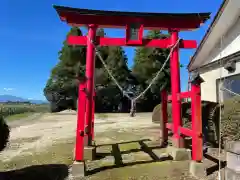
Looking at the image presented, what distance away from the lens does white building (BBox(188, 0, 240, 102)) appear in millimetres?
7281

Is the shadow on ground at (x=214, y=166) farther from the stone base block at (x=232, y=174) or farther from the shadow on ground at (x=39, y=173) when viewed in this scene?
the shadow on ground at (x=39, y=173)

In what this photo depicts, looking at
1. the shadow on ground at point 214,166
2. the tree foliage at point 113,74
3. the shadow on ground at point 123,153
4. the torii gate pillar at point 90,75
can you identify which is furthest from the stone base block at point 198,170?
the tree foliage at point 113,74

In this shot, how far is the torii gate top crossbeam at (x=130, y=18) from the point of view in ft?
21.5

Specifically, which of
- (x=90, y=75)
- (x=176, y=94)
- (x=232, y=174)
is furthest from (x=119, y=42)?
(x=232, y=174)

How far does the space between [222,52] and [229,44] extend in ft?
1.63

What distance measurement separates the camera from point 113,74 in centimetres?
2658

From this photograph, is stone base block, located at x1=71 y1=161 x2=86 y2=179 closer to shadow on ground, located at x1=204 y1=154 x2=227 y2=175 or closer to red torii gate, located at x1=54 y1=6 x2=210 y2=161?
red torii gate, located at x1=54 y1=6 x2=210 y2=161

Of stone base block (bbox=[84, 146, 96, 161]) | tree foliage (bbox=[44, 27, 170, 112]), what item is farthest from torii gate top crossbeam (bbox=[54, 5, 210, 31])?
tree foliage (bbox=[44, 27, 170, 112])

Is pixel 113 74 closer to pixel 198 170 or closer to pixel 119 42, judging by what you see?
pixel 119 42

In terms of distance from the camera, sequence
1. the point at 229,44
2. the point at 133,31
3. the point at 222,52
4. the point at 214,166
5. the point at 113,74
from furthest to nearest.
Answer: the point at 113,74 → the point at 222,52 → the point at 229,44 → the point at 133,31 → the point at 214,166

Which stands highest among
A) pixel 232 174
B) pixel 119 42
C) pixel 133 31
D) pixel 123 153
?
pixel 133 31

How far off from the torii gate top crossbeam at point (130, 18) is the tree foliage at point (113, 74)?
19.1 meters

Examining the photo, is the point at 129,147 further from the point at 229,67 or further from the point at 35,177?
the point at 229,67

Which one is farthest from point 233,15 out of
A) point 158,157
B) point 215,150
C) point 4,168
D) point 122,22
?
point 4,168
